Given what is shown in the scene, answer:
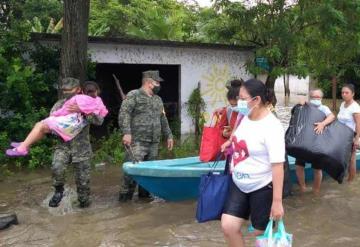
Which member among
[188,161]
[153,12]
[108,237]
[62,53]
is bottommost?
[108,237]

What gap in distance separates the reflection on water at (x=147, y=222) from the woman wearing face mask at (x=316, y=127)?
200 millimetres

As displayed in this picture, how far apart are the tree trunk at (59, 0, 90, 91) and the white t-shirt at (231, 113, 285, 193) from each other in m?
6.08

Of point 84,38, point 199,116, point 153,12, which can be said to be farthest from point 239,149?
point 153,12

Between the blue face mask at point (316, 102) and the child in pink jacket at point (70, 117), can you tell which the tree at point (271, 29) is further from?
the child in pink jacket at point (70, 117)

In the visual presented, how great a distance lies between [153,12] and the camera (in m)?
18.2

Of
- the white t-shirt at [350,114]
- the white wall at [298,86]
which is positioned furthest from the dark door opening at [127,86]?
the white wall at [298,86]

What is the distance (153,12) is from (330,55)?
7.53 m

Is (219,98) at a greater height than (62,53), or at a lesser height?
lesser

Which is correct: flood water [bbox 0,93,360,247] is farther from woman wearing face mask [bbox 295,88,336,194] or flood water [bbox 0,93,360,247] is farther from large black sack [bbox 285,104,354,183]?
large black sack [bbox 285,104,354,183]

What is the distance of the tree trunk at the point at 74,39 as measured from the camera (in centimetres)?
903

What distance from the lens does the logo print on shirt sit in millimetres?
3684

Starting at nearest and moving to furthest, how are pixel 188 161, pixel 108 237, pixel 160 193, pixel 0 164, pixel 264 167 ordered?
1. pixel 264 167
2. pixel 108 237
3. pixel 160 193
4. pixel 188 161
5. pixel 0 164

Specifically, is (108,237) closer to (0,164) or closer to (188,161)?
(188,161)

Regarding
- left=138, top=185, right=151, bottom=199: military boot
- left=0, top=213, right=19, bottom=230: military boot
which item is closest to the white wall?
left=138, top=185, right=151, bottom=199: military boot
